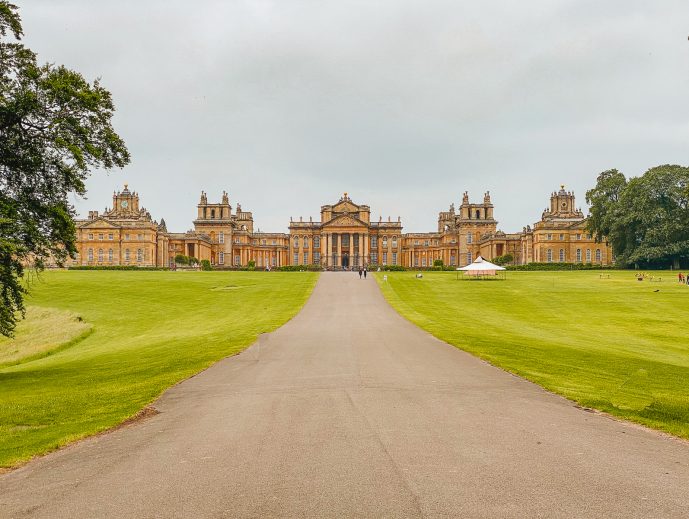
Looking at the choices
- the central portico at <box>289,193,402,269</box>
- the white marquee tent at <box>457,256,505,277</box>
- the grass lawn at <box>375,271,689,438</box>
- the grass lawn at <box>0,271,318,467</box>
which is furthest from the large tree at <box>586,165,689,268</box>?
the central portico at <box>289,193,402,269</box>

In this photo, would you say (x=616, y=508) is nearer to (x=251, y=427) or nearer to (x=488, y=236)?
(x=251, y=427)

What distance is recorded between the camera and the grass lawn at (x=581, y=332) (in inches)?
510

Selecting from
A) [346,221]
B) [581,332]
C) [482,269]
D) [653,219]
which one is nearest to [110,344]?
[581,332]

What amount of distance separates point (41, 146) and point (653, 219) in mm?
84077

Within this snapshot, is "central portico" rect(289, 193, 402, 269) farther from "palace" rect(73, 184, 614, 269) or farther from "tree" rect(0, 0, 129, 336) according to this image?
"tree" rect(0, 0, 129, 336)

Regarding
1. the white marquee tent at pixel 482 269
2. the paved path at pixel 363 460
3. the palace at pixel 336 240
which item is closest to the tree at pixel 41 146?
the paved path at pixel 363 460

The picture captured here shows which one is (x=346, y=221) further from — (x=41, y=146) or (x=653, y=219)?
(x=41, y=146)

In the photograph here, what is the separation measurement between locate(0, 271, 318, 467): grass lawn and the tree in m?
4.62

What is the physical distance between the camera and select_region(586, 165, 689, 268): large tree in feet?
266

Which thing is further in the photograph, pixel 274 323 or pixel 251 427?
pixel 274 323

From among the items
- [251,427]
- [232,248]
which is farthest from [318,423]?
[232,248]

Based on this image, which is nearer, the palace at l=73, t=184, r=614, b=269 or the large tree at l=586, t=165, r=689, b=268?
the large tree at l=586, t=165, r=689, b=268

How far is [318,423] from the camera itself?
9562mm

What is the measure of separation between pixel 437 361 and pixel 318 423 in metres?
8.03
